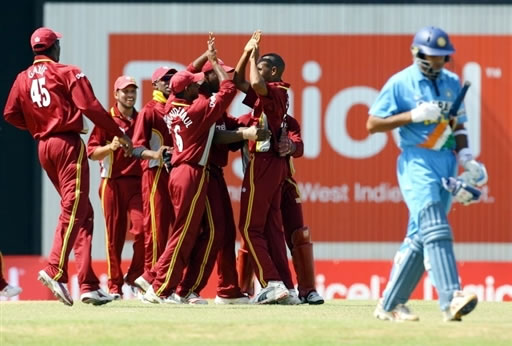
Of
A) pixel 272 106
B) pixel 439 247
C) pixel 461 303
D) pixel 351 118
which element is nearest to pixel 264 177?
pixel 272 106

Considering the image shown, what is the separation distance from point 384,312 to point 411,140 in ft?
4.07

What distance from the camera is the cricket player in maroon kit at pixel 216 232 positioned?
45.6 feet

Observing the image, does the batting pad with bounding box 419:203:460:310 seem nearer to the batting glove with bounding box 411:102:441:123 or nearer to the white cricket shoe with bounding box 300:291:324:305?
the batting glove with bounding box 411:102:441:123

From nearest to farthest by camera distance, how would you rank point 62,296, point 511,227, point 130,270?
point 62,296 → point 130,270 → point 511,227

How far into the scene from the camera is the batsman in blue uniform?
11.0 metres

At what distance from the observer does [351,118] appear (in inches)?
861

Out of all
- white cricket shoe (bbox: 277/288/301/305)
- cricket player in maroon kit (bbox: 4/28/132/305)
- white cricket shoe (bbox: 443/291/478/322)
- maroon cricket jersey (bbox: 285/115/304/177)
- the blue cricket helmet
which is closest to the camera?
white cricket shoe (bbox: 443/291/478/322)

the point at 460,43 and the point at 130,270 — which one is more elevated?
the point at 460,43

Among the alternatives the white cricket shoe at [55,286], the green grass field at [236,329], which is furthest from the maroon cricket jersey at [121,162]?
the green grass field at [236,329]

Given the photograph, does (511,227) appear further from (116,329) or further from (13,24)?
(116,329)

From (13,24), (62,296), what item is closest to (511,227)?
(13,24)

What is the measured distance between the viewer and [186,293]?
13961mm

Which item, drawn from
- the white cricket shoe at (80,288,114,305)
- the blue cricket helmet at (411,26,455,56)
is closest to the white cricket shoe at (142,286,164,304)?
the white cricket shoe at (80,288,114,305)

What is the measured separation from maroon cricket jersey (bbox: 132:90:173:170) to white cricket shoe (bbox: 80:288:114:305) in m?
1.47
